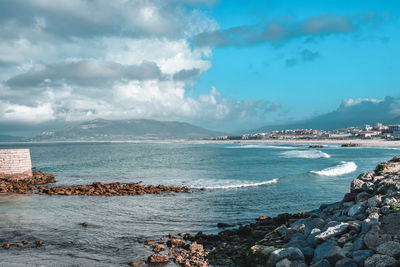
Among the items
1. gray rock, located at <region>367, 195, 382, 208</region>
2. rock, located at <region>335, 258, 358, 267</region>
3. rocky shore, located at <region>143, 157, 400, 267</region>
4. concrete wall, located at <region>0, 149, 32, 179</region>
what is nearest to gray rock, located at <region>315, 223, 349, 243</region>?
rocky shore, located at <region>143, 157, 400, 267</region>

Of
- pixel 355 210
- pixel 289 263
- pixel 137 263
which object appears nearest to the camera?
pixel 289 263

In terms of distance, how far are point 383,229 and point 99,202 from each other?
1575 centimetres

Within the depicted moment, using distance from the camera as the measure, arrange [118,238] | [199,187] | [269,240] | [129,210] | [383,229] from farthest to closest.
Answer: [199,187]
[129,210]
[118,238]
[269,240]
[383,229]

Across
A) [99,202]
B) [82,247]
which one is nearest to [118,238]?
[82,247]

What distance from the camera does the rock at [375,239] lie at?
661 cm

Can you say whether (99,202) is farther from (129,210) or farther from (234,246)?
(234,246)

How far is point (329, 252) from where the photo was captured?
677cm

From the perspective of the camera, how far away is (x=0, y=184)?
2511cm

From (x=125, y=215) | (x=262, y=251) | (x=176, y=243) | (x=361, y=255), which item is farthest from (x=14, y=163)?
(x=361, y=255)

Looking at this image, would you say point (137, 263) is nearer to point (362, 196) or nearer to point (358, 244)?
point (358, 244)

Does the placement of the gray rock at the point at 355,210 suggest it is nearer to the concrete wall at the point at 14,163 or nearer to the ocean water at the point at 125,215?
the ocean water at the point at 125,215

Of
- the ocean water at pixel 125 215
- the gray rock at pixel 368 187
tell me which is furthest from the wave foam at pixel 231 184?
the gray rock at pixel 368 187

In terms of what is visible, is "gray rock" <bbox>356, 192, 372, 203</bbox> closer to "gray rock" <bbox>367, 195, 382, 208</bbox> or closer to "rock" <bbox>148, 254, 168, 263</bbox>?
"gray rock" <bbox>367, 195, 382, 208</bbox>

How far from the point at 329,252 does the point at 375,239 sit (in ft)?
3.46
